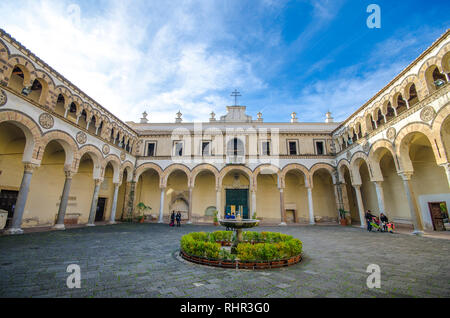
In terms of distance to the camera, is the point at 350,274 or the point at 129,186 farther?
the point at 129,186

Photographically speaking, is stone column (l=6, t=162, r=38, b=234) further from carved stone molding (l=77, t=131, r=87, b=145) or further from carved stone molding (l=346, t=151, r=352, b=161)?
carved stone molding (l=346, t=151, r=352, b=161)

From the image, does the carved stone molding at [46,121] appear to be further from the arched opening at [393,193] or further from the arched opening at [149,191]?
the arched opening at [393,193]

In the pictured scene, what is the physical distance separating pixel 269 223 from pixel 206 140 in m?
9.78

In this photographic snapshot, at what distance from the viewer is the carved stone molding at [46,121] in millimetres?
9703

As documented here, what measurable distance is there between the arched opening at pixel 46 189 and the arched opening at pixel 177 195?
8.31 metres

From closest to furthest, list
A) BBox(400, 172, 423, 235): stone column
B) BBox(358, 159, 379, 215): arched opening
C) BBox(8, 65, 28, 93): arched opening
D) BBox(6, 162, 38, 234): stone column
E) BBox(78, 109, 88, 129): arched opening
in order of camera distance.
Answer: BBox(6, 162, 38, 234): stone column → BBox(8, 65, 28, 93): arched opening → BBox(400, 172, 423, 235): stone column → BBox(78, 109, 88, 129): arched opening → BBox(358, 159, 379, 215): arched opening

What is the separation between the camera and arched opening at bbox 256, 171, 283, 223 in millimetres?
18641

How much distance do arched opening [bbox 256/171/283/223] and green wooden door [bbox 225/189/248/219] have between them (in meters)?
1.19

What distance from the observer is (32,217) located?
477 inches

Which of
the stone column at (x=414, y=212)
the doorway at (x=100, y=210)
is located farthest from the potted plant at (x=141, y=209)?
the stone column at (x=414, y=212)

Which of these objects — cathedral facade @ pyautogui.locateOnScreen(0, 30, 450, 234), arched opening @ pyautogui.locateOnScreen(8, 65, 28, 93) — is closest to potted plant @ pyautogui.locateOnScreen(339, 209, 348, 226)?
cathedral facade @ pyautogui.locateOnScreen(0, 30, 450, 234)

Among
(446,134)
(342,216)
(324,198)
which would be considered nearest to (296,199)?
(324,198)
